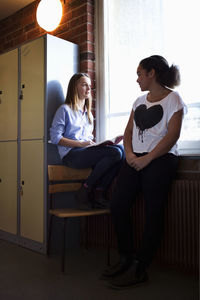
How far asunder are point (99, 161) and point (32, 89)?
890 mm

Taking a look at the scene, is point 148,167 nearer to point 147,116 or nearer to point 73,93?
point 147,116

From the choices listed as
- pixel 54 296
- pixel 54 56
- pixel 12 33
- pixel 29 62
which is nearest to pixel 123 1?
pixel 54 56

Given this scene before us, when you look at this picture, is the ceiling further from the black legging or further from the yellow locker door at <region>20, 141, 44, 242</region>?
the black legging

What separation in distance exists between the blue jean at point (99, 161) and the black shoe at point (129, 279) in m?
0.68

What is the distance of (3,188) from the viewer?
→ 3.03 meters

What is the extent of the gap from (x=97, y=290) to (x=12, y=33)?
3.10m

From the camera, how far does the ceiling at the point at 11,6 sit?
347 cm

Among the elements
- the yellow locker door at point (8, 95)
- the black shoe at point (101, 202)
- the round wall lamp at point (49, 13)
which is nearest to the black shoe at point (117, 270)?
the black shoe at point (101, 202)

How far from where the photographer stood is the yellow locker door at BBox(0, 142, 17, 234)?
9.49 ft

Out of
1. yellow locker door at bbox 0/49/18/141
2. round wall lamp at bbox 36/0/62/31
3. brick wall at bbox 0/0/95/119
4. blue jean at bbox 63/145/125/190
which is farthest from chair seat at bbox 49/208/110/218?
round wall lamp at bbox 36/0/62/31

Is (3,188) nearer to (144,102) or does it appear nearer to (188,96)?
Answer: (144,102)

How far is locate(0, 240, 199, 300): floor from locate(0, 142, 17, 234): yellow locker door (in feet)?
1.52

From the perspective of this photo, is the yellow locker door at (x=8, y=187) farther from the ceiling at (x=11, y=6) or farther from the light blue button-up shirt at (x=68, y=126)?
the ceiling at (x=11, y=6)

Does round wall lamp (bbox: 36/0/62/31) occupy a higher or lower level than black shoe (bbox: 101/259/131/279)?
higher
